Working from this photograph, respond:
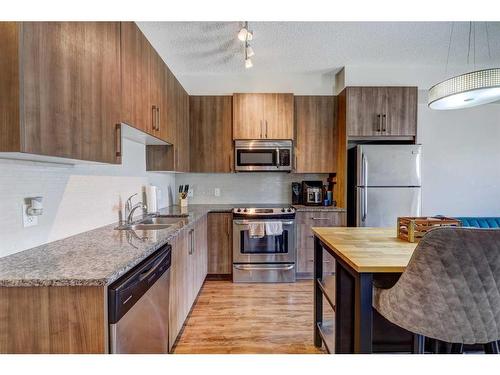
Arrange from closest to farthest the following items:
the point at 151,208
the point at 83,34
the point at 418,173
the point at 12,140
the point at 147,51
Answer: the point at 12,140, the point at 83,34, the point at 147,51, the point at 151,208, the point at 418,173

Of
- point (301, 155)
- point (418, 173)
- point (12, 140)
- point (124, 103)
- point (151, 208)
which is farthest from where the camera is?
point (301, 155)

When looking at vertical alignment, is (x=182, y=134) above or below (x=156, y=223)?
above

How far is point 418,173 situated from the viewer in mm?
3051

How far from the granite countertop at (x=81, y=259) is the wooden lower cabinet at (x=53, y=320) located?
4 centimetres

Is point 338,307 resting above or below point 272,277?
above

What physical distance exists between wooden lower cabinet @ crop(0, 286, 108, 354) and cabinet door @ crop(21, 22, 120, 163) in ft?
1.76

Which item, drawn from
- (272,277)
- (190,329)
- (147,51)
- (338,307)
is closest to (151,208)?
(190,329)

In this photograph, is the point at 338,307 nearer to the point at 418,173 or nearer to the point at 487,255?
the point at 487,255

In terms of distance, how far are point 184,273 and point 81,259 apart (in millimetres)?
1055

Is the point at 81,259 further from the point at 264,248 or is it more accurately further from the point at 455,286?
the point at 264,248

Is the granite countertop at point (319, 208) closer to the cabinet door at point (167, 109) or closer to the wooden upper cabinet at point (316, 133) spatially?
the wooden upper cabinet at point (316, 133)

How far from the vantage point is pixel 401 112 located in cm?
316

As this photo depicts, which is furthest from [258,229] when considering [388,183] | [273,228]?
[388,183]

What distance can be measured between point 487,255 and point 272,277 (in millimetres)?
2431
